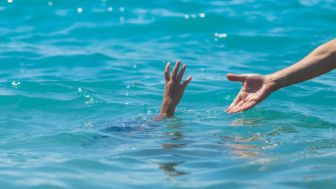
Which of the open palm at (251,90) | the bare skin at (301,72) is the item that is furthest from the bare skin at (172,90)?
the bare skin at (301,72)

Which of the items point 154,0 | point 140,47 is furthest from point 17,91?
point 154,0

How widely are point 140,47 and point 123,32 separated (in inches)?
36.4

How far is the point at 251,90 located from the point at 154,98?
2.40 metres

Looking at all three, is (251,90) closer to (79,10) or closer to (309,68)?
(309,68)

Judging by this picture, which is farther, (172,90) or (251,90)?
(172,90)

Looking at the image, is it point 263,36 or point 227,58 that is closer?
point 227,58

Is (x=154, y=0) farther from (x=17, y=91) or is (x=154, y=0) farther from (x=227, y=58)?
(x=17, y=91)

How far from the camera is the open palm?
5.70 m

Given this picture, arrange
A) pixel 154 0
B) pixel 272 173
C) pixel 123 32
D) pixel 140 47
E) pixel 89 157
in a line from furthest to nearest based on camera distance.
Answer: pixel 154 0
pixel 123 32
pixel 140 47
pixel 89 157
pixel 272 173

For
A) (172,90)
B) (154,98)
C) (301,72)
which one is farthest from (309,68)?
(154,98)

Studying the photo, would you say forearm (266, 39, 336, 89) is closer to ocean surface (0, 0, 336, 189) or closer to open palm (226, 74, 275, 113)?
open palm (226, 74, 275, 113)

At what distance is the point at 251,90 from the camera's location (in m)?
5.92

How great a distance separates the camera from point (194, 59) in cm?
1017

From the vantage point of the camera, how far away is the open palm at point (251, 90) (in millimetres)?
5695
